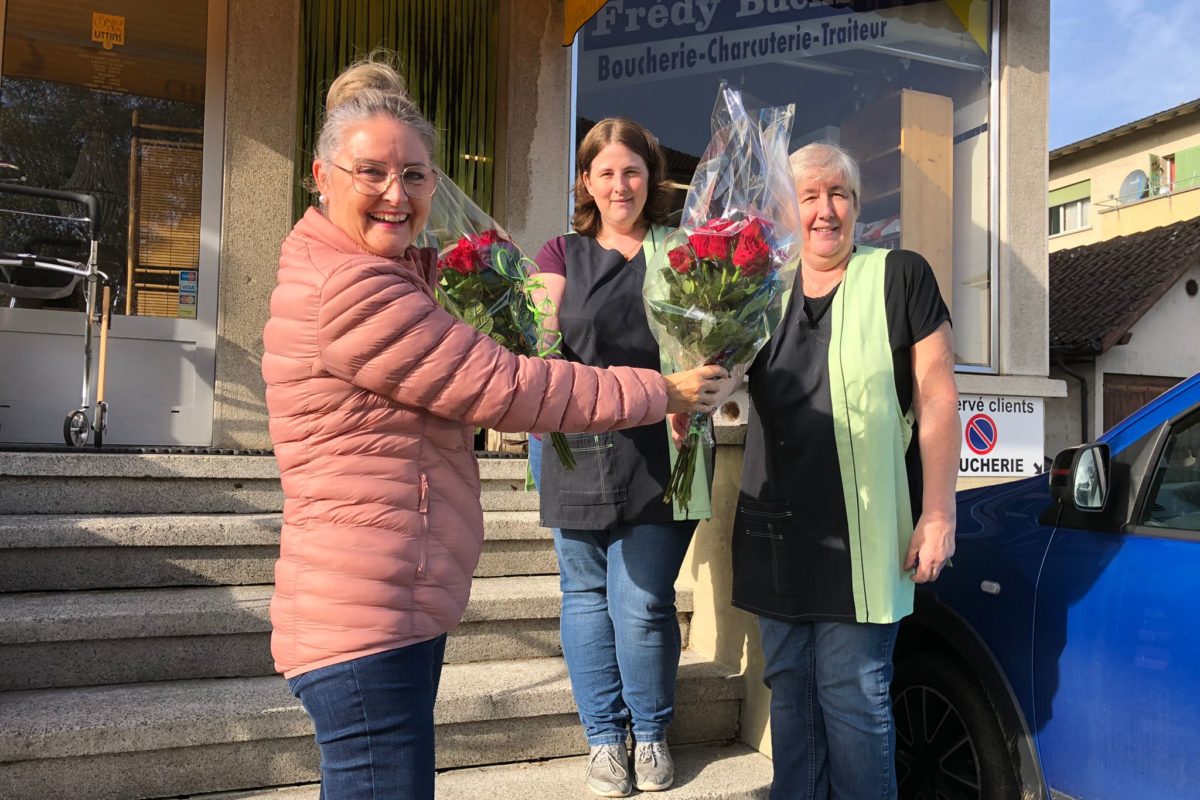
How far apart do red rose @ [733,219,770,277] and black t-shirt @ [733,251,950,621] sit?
17.6 inches

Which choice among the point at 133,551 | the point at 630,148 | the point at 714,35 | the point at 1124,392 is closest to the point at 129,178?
the point at 133,551

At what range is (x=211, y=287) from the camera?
5.78 meters

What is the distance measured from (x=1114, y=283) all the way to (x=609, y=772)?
18.9m

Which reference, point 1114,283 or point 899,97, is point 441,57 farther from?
point 1114,283

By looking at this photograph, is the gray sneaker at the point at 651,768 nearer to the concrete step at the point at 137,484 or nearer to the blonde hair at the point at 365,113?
the concrete step at the point at 137,484

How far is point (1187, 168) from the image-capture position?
78.8ft

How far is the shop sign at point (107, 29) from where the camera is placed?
5.91 meters

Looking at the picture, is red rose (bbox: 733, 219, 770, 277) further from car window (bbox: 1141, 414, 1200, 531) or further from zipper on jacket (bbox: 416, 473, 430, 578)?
car window (bbox: 1141, 414, 1200, 531)

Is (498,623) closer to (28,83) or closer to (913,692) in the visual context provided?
(913,692)

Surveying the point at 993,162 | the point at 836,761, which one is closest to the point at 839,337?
the point at 836,761

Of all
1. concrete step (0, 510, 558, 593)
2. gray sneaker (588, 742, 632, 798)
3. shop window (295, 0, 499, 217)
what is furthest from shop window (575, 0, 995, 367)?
gray sneaker (588, 742, 632, 798)

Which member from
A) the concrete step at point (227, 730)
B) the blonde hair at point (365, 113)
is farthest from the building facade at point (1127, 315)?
the blonde hair at point (365, 113)

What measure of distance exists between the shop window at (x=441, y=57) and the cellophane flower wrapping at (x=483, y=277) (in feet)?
12.2

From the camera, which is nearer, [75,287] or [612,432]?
[612,432]
